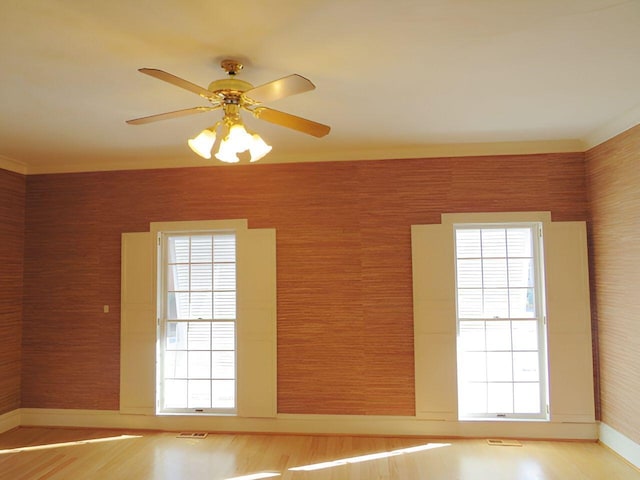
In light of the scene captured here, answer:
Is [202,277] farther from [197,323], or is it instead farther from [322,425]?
[322,425]

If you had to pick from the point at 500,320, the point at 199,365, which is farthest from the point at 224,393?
the point at 500,320

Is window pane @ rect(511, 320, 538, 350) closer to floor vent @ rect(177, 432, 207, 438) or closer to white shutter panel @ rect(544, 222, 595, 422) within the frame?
white shutter panel @ rect(544, 222, 595, 422)

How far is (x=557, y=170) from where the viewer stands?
4035mm

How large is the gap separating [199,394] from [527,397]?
3412 mm

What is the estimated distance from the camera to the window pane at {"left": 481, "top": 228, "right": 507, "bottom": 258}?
13.5 feet

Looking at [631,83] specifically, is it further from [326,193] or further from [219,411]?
[219,411]

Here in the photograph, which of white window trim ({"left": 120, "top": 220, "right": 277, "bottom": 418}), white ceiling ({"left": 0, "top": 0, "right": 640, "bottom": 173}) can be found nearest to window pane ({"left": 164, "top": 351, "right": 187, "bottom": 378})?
white window trim ({"left": 120, "top": 220, "right": 277, "bottom": 418})

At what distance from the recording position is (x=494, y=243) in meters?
4.14

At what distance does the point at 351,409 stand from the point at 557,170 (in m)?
3.19

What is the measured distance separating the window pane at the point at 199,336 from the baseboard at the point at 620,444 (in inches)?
156

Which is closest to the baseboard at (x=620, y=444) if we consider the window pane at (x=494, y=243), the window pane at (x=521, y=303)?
the window pane at (x=521, y=303)

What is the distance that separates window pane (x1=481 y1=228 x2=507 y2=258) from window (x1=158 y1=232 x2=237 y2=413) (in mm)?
2663

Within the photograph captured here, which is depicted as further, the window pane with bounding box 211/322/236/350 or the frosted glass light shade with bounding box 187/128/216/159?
the window pane with bounding box 211/322/236/350

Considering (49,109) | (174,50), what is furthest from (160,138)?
(174,50)
